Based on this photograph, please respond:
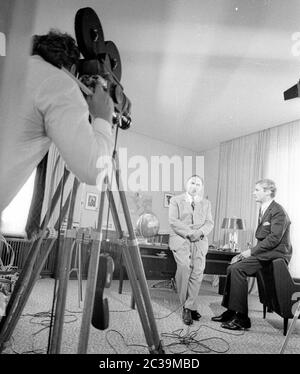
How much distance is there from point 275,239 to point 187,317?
Result: 0.91 metres

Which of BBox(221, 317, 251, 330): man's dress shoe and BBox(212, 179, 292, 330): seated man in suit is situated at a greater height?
BBox(212, 179, 292, 330): seated man in suit

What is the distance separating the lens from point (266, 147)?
324 centimetres

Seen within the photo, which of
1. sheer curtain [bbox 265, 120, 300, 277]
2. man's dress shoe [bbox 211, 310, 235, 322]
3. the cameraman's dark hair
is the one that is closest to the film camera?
the cameraman's dark hair

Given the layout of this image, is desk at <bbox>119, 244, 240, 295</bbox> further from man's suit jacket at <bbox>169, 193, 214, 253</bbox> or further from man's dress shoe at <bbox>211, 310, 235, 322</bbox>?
man's dress shoe at <bbox>211, 310, 235, 322</bbox>

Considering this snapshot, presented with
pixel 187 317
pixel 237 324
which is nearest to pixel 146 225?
pixel 187 317

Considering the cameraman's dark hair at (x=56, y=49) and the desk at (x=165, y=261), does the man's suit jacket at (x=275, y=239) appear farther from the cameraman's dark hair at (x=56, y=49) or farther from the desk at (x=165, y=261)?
the cameraman's dark hair at (x=56, y=49)

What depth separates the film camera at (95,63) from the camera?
696 millimetres

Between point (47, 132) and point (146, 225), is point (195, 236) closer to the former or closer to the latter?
point (146, 225)

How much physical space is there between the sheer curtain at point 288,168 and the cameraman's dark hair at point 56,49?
2.98 metres

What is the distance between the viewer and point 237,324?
6.70 ft

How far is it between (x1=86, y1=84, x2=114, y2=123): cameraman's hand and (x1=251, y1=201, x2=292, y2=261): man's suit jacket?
6.57ft

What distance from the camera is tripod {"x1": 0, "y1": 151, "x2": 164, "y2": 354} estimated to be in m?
0.68

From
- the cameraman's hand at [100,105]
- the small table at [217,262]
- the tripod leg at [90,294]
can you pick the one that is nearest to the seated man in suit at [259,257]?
the small table at [217,262]
